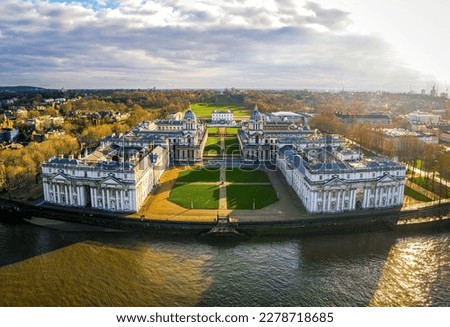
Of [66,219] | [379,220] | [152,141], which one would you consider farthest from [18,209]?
[379,220]

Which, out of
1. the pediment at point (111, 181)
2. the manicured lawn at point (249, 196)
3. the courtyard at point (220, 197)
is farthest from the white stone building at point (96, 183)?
the manicured lawn at point (249, 196)

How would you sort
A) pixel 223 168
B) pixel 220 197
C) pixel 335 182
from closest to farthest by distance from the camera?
pixel 335 182
pixel 220 197
pixel 223 168

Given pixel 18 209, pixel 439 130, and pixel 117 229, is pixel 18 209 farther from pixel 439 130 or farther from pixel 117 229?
pixel 439 130

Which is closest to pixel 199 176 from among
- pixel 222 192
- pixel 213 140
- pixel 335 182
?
pixel 222 192

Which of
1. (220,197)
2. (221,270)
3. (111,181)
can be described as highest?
(111,181)

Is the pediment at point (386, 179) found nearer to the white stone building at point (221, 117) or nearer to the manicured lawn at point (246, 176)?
the manicured lawn at point (246, 176)

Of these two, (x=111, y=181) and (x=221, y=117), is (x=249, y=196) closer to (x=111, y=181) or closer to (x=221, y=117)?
(x=111, y=181)

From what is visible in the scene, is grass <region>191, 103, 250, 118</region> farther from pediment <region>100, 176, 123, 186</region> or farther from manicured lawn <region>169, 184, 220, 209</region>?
pediment <region>100, 176, 123, 186</region>
